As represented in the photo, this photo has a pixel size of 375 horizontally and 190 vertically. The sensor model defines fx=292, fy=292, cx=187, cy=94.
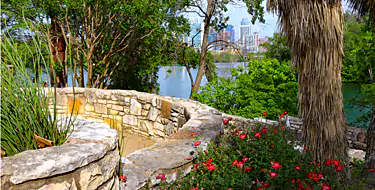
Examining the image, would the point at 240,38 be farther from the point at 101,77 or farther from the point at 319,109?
the point at 319,109

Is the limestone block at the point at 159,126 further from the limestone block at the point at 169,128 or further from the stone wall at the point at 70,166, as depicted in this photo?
the stone wall at the point at 70,166

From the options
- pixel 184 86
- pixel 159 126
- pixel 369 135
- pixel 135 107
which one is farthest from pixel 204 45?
pixel 184 86

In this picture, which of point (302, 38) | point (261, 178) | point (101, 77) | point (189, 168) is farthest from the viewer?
point (101, 77)

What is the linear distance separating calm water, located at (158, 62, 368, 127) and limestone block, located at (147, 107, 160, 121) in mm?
6019

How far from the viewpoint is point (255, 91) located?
897 cm

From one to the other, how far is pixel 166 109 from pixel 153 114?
0.38 metres

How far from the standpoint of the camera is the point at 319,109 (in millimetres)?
3582

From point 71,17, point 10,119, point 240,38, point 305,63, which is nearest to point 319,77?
point 305,63

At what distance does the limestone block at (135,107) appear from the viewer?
A: 5539mm

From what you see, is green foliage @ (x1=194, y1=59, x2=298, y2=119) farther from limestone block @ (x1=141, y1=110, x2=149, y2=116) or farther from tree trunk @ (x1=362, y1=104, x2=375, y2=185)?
tree trunk @ (x1=362, y1=104, x2=375, y2=185)

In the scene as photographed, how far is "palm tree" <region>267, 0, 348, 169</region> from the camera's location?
11.3ft

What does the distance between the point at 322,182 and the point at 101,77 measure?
7662 mm

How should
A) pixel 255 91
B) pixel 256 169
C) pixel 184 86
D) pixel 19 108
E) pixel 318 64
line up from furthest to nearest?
pixel 184 86
pixel 255 91
pixel 318 64
pixel 256 169
pixel 19 108

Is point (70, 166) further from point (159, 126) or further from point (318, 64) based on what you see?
point (159, 126)
